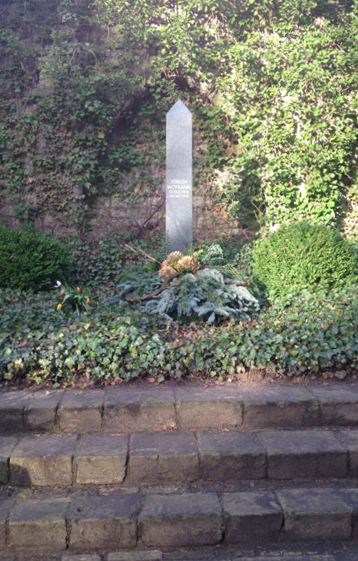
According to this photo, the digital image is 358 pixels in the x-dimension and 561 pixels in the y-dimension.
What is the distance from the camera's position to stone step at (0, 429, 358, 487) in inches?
111

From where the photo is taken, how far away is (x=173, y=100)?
8.14 metres

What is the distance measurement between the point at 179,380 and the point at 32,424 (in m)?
0.99

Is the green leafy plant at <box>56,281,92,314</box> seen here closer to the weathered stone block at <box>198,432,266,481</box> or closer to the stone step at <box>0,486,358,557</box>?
the weathered stone block at <box>198,432,266,481</box>

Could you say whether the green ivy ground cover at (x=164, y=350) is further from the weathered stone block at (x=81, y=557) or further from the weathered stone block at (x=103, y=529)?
the weathered stone block at (x=81, y=557)

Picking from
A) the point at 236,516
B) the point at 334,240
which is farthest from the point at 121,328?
the point at 334,240

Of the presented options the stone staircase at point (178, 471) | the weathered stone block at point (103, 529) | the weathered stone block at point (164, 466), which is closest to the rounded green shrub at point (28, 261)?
the stone staircase at point (178, 471)

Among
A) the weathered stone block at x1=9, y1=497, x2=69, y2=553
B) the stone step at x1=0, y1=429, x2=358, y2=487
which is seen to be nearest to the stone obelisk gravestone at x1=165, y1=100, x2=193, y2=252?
the stone step at x1=0, y1=429, x2=358, y2=487

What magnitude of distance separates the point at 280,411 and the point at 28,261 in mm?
3569

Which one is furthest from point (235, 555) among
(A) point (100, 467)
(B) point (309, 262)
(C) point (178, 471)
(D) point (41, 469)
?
(B) point (309, 262)

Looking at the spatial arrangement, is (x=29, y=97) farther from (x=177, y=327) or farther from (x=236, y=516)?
(x=236, y=516)

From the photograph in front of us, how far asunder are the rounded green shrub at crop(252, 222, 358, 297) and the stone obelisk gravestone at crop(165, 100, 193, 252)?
131cm

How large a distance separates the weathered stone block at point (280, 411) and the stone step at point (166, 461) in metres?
0.19

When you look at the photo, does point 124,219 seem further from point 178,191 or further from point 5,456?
point 5,456

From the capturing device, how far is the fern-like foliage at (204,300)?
4.52m
